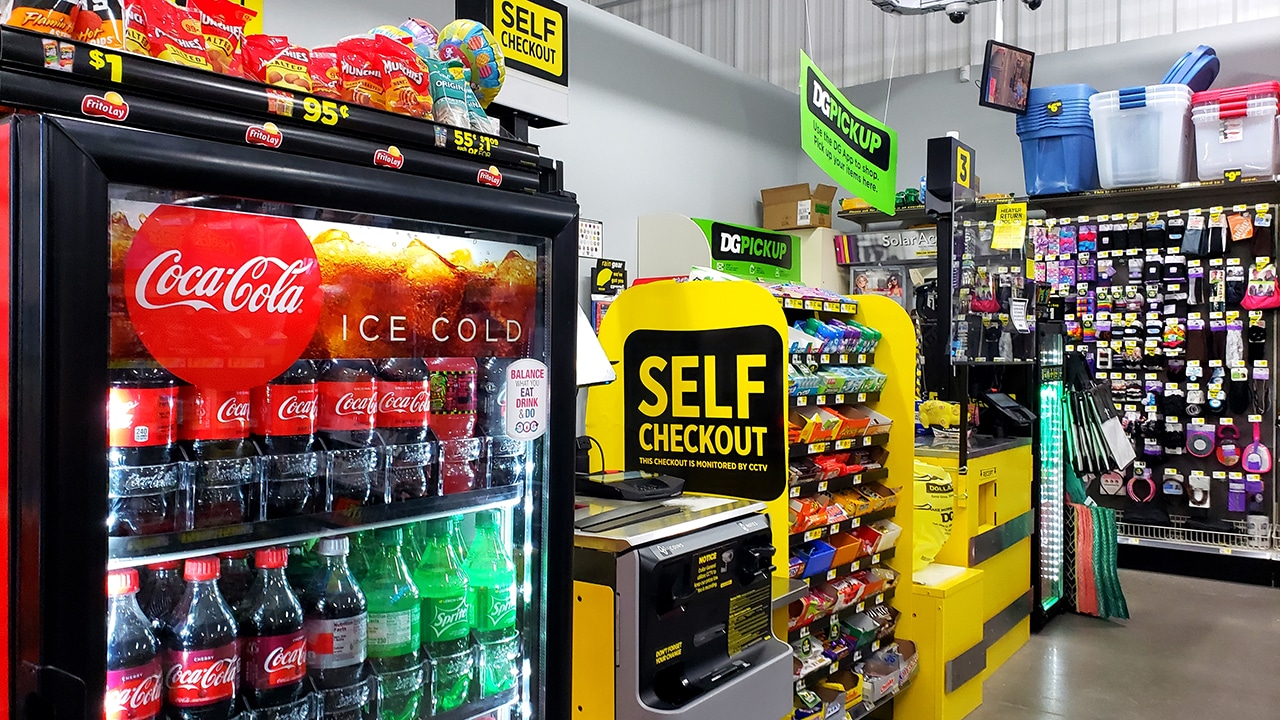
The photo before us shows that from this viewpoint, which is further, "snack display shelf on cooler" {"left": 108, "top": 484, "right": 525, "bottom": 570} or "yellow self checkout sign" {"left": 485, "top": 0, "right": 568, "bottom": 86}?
"yellow self checkout sign" {"left": 485, "top": 0, "right": 568, "bottom": 86}

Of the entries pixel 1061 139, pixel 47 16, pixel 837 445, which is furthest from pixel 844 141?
pixel 1061 139

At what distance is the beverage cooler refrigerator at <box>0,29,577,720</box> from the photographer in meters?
1.04

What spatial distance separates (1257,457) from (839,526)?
176 inches

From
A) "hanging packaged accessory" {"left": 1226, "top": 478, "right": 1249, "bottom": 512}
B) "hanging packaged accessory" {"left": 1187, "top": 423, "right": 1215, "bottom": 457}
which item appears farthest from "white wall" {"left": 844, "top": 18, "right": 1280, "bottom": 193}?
"hanging packaged accessory" {"left": 1226, "top": 478, "right": 1249, "bottom": 512}

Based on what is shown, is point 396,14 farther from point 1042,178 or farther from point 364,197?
point 1042,178

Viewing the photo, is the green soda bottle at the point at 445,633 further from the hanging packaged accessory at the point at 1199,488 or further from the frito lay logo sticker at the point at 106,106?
the hanging packaged accessory at the point at 1199,488

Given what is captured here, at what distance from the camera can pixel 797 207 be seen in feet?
25.3

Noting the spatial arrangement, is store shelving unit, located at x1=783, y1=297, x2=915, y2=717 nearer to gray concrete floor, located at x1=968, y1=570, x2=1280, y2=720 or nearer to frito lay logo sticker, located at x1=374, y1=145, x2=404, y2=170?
gray concrete floor, located at x1=968, y1=570, x2=1280, y2=720

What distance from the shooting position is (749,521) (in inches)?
99.0

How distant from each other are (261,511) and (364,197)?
50 cm

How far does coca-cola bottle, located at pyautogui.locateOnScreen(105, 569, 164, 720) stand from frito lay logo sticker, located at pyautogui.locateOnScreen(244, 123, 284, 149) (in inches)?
23.5

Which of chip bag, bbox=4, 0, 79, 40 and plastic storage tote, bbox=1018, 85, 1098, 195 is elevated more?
plastic storage tote, bbox=1018, 85, 1098, 195

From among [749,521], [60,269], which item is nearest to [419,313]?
[60,269]

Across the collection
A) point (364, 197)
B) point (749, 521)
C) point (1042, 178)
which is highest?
point (1042, 178)
